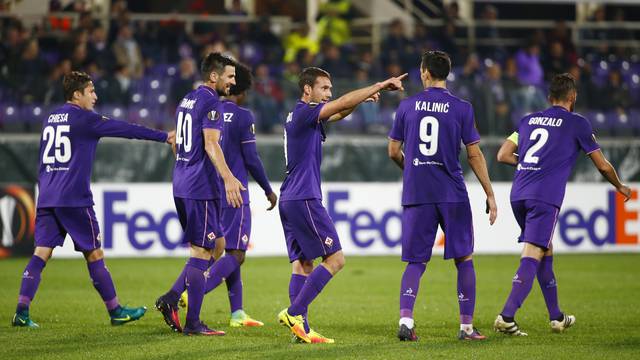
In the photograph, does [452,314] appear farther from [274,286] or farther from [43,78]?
[43,78]

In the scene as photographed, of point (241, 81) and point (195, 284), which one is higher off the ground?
point (241, 81)

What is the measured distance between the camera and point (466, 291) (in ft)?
27.8

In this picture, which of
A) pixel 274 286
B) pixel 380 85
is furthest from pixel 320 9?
pixel 380 85

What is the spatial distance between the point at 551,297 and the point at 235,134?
3262 mm

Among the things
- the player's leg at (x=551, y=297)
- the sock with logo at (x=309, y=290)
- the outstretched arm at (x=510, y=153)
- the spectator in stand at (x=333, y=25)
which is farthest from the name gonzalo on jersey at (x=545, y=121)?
the spectator in stand at (x=333, y=25)

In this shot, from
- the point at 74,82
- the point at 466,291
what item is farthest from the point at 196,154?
the point at 466,291

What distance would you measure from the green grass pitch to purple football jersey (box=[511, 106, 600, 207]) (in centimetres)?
126

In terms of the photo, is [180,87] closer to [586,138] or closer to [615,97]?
[615,97]

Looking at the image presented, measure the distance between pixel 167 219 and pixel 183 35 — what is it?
4858 mm

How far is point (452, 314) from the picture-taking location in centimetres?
1058

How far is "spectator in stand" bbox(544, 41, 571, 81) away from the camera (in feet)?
70.5

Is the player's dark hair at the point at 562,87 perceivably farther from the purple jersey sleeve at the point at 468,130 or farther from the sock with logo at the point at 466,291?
the sock with logo at the point at 466,291

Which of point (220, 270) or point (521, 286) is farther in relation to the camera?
point (220, 270)

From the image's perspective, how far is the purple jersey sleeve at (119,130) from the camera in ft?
30.4
